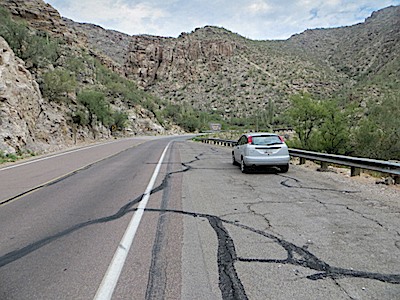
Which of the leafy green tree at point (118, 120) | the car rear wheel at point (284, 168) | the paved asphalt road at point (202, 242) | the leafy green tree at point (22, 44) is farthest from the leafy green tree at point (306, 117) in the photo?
the leafy green tree at point (118, 120)

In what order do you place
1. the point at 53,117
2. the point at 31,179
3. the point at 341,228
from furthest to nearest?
the point at 53,117 → the point at 31,179 → the point at 341,228

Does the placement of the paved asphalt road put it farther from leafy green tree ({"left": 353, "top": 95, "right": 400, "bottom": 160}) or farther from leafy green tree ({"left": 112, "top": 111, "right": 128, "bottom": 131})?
leafy green tree ({"left": 112, "top": 111, "right": 128, "bottom": 131})

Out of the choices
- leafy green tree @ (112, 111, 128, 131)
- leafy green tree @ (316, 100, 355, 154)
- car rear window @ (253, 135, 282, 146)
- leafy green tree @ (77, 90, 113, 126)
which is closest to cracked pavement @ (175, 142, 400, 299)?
car rear window @ (253, 135, 282, 146)

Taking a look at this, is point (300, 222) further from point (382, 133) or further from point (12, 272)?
point (382, 133)

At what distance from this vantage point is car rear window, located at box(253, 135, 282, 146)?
12898mm

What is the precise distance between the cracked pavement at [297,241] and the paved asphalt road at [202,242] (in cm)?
2

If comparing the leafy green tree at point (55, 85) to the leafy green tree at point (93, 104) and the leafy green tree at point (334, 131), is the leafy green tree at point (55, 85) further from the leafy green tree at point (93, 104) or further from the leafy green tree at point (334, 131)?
the leafy green tree at point (334, 131)

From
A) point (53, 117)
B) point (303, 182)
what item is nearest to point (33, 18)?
point (53, 117)

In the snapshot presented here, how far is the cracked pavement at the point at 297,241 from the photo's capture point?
12.3 ft

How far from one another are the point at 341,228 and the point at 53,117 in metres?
34.7

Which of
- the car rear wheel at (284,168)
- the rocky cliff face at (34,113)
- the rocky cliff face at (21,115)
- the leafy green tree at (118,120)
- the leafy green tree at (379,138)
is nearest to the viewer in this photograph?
the car rear wheel at (284,168)

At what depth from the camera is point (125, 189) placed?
31.6ft

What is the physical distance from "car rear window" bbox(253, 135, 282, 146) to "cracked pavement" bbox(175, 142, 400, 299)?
135 inches

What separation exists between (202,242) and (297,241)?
146 cm
